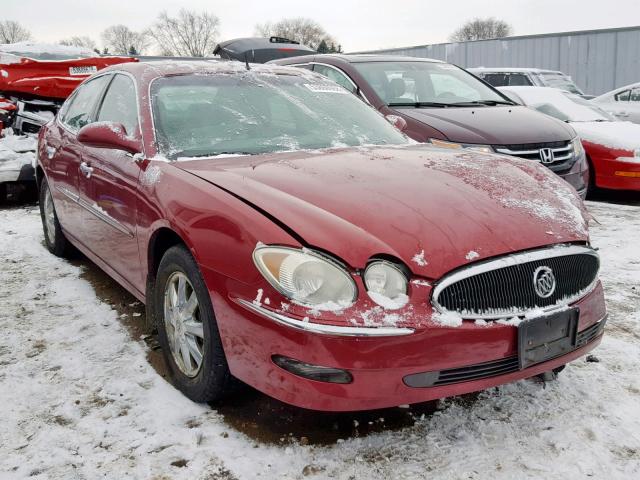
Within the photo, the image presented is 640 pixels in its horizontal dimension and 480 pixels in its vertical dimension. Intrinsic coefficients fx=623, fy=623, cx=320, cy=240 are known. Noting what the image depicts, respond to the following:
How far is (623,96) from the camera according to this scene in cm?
1105

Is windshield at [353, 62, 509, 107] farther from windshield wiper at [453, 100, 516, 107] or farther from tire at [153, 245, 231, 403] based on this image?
tire at [153, 245, 231, 403]

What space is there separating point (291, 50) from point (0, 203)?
23.0ft

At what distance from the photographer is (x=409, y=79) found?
6.33m

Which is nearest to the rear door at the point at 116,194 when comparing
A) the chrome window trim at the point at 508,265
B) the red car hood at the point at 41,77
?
the chrome window trim at the point at 508,265

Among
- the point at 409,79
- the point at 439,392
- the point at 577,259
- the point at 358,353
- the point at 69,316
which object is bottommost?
the point at 69,316

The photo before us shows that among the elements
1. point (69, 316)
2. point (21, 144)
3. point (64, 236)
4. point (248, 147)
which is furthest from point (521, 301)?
point (21, 144)

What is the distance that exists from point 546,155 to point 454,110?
37.1 inches

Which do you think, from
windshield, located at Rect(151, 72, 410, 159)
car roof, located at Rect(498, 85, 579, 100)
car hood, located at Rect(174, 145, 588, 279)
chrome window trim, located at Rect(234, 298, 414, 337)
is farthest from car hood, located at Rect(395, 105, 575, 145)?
chrome window trim, located at Rect(234, 298, 414, 337)

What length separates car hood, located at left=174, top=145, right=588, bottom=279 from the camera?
7.02 feet

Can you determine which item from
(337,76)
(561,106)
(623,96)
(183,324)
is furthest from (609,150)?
(183,324)

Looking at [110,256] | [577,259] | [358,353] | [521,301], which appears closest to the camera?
[358,353]

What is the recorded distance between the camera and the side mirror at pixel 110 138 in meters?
3.05

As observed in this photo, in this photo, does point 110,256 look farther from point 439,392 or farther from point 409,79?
point 409,79

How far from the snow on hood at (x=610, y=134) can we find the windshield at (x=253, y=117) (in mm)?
4235
